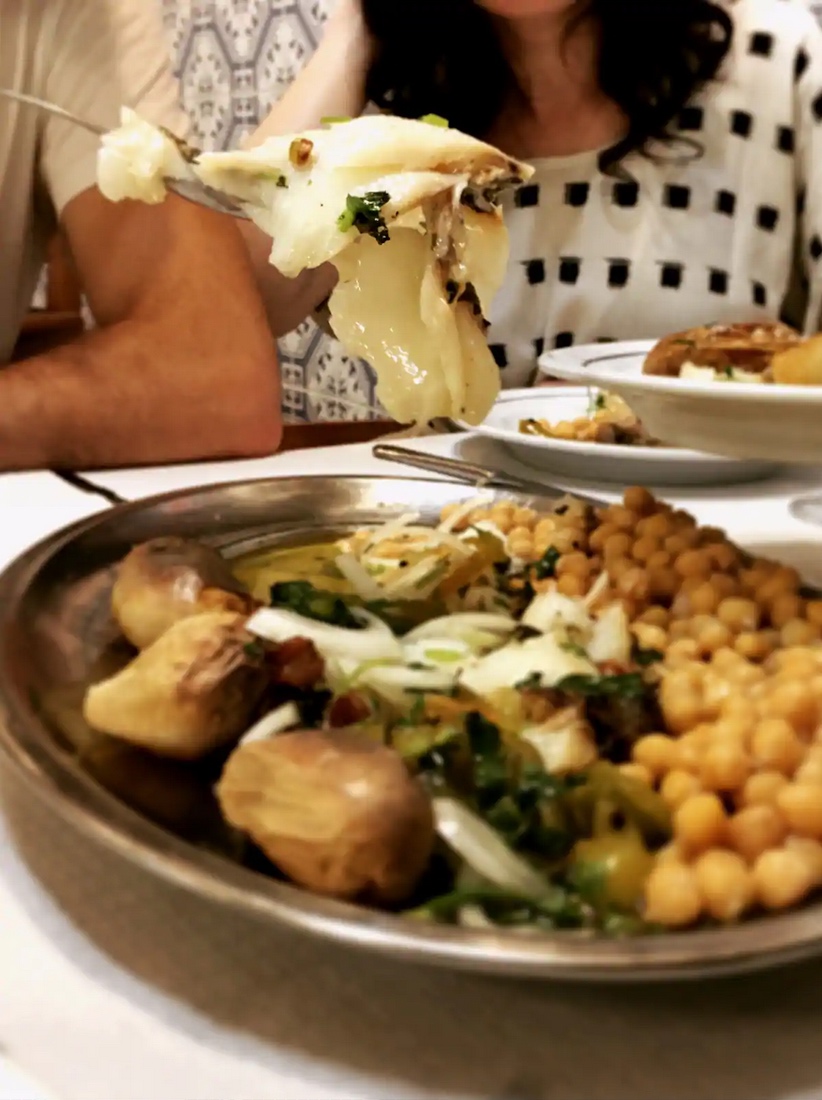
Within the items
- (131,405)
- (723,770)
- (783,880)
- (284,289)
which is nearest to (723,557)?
(723,770)

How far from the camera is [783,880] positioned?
481mm

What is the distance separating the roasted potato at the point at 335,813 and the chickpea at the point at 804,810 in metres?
0.18

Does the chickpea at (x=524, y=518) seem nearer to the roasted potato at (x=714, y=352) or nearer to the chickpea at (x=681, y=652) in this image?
the roasted potato at (x=714, y=352)

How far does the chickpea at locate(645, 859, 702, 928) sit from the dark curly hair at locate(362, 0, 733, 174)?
6.53 feet

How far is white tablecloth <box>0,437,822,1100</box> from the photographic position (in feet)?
1.34

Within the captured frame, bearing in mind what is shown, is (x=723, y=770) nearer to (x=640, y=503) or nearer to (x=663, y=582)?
(x=663, y=582)

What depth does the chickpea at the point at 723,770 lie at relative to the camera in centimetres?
58

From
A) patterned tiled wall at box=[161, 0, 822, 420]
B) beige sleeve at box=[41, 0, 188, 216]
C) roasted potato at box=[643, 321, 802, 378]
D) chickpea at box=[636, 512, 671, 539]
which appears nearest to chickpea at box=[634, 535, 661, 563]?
chickpea at box=[636, 512, 671, 539]

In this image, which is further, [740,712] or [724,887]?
[740,712]

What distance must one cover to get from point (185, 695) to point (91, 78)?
4.78ft

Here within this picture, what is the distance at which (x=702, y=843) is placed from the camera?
0.53 metres

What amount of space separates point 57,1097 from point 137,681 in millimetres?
232

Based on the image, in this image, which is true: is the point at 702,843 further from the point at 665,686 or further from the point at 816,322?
the point at 816,322

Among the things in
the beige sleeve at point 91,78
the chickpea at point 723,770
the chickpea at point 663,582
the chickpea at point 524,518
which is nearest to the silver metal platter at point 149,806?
the chickpea at point 723,770
